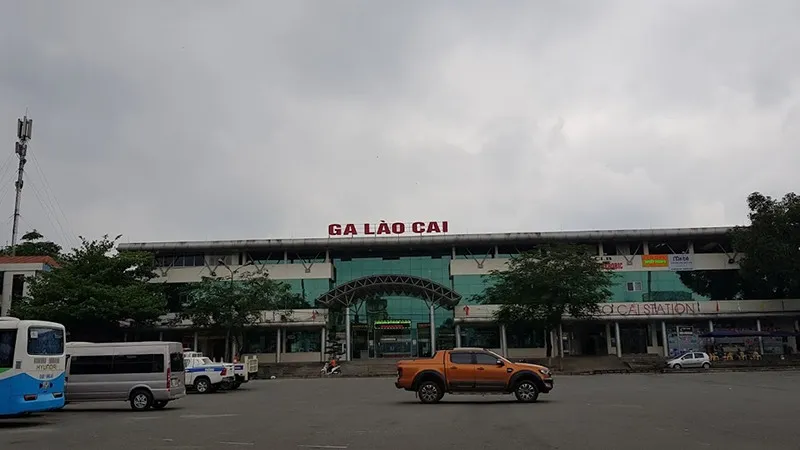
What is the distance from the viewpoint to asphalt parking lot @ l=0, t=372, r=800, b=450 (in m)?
10.8

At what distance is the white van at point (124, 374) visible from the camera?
62.0 feet

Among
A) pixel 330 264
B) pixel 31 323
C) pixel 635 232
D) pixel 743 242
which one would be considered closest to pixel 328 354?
pixel 330 264

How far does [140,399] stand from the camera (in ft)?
61.9

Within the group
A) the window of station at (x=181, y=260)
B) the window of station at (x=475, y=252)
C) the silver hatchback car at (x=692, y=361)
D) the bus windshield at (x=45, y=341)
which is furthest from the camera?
the window of station at (x=181, y=260)

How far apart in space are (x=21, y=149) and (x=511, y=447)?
4978 cm

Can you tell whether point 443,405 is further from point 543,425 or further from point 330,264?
point 330,264

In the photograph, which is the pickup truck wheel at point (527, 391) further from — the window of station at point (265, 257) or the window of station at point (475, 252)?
the window of station at point (265, 257)

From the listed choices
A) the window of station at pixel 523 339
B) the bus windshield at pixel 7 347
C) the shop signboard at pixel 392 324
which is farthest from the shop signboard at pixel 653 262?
the bus windshield at pixel 7 347

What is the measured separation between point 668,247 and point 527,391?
4200 centimetres

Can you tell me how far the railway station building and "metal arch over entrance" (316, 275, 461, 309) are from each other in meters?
0.10

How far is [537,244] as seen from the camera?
179 ft

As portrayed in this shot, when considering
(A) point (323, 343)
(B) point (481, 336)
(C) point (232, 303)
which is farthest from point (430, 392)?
(B) point (481, 336)

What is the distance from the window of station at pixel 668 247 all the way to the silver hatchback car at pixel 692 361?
46.5 feet

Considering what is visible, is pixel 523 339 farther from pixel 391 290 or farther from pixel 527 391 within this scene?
pixel 527 391
